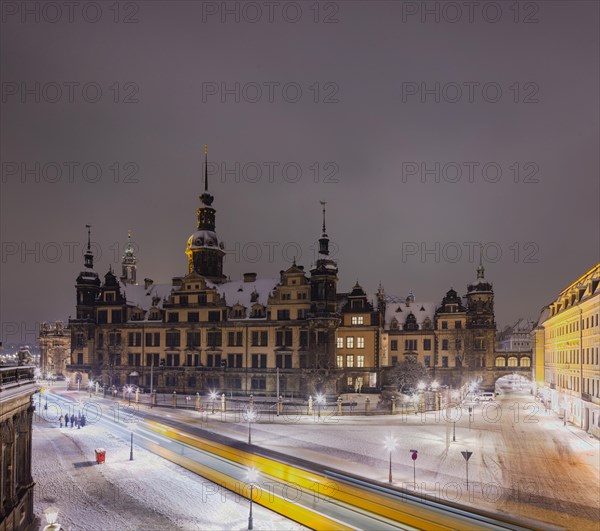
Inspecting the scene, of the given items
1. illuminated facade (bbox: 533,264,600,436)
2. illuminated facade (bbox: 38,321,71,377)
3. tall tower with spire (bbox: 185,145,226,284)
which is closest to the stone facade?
illuminated facade (bbox: 533,264,600,436)

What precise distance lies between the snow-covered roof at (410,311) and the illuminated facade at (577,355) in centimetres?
1860

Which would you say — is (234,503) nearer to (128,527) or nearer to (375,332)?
(128,527)

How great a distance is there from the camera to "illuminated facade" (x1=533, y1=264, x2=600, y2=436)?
4212cm

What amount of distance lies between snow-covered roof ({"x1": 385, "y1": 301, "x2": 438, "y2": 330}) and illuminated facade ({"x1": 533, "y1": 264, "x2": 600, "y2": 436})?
18.6m

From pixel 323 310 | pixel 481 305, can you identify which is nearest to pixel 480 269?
pixel 481 305

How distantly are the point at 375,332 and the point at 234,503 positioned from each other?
146 feet

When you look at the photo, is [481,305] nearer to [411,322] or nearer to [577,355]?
[411,322]

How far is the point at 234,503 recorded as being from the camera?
24.5 meters

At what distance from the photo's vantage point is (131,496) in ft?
85.0

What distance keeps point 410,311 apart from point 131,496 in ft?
201

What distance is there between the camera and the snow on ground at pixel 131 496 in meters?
22.2

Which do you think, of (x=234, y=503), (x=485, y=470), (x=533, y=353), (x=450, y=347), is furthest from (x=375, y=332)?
(x=234, y=503)

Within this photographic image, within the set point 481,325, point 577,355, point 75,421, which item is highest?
point 481,325

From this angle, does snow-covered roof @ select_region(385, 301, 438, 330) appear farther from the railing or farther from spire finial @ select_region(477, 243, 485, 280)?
the railing
